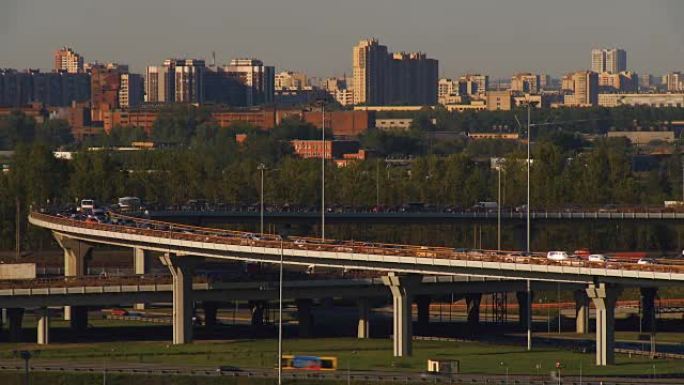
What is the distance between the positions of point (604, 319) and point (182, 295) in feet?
82.4

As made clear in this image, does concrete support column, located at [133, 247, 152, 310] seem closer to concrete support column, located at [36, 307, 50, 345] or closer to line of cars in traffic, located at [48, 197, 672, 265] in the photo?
line of cars in traffic, located at [48, 197, 672, 265]

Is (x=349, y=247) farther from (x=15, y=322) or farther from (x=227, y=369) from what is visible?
(x=15, y=322)

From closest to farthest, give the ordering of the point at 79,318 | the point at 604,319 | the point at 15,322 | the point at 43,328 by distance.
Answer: the point at 604,319
the point at 43,328
the point at 15,322
the point at 79,318

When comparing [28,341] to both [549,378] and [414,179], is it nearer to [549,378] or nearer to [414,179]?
[549,378]

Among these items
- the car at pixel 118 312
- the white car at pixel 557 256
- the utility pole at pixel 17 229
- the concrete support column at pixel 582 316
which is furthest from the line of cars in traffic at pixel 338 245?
the utility pole at pixel 17 229

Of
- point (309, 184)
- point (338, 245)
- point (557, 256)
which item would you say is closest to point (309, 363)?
point (557, 256)

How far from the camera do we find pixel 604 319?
99500 millimetres

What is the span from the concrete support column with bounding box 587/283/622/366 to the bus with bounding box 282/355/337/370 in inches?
502

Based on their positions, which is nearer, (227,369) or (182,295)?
(227,369)

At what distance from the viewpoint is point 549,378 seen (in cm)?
9106

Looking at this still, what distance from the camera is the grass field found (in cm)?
9725

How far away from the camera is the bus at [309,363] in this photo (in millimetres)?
95875

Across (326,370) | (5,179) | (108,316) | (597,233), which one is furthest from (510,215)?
(326,370)

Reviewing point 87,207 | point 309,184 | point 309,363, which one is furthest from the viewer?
point 309,184
